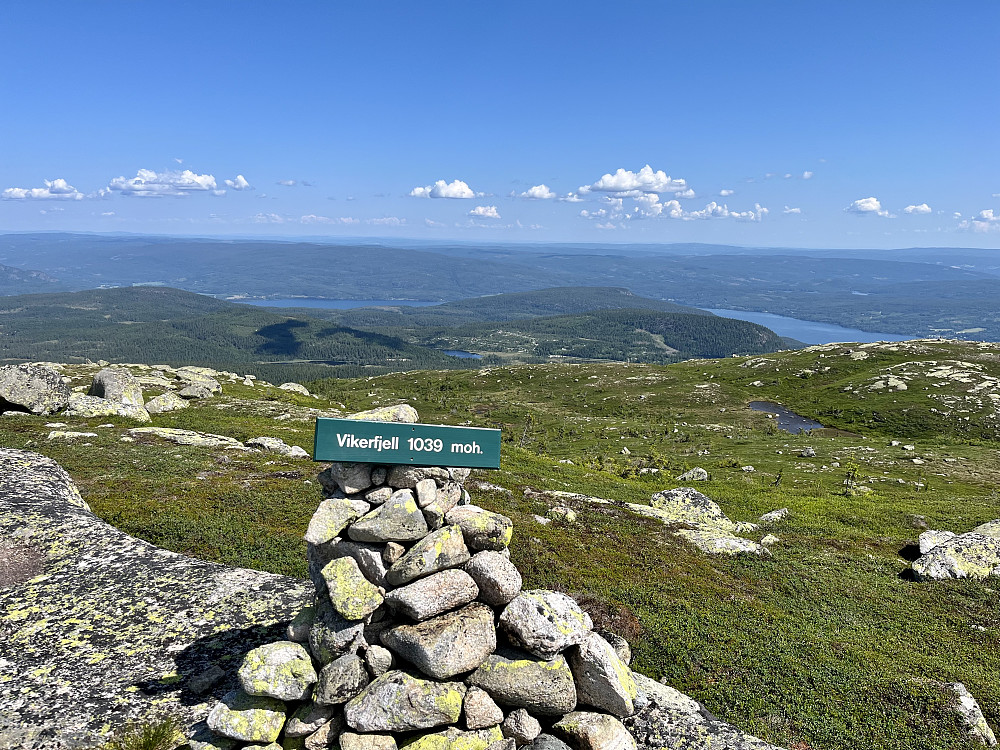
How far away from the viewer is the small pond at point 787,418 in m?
99.4

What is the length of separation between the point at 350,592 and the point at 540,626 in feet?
14.9

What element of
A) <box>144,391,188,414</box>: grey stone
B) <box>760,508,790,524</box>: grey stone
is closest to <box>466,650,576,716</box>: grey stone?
<box>760,508,790,524</box>: grey stone

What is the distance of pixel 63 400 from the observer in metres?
52.0

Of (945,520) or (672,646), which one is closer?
(672,646)

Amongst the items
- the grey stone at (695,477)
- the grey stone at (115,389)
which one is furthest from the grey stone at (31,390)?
the grey stone at (695,477)

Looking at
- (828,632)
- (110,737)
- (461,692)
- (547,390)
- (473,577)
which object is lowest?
(547,390)

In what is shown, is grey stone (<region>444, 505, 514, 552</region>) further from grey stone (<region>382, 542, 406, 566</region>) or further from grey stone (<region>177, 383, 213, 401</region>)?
grey stone (<region>177, 383, 213, 401</region>)

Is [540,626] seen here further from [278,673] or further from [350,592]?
[278,673]

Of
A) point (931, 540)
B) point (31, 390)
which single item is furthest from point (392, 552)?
point (31, 390)

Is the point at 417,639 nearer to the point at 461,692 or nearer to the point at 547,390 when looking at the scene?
the point at 461,692

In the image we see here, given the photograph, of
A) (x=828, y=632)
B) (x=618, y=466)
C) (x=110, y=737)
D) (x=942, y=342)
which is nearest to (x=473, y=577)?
(x=110, y=737)

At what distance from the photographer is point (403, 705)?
1197cm

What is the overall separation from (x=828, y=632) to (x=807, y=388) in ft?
396

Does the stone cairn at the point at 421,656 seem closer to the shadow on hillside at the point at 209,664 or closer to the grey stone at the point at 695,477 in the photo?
the shadow on hillside at the point at 209,664
